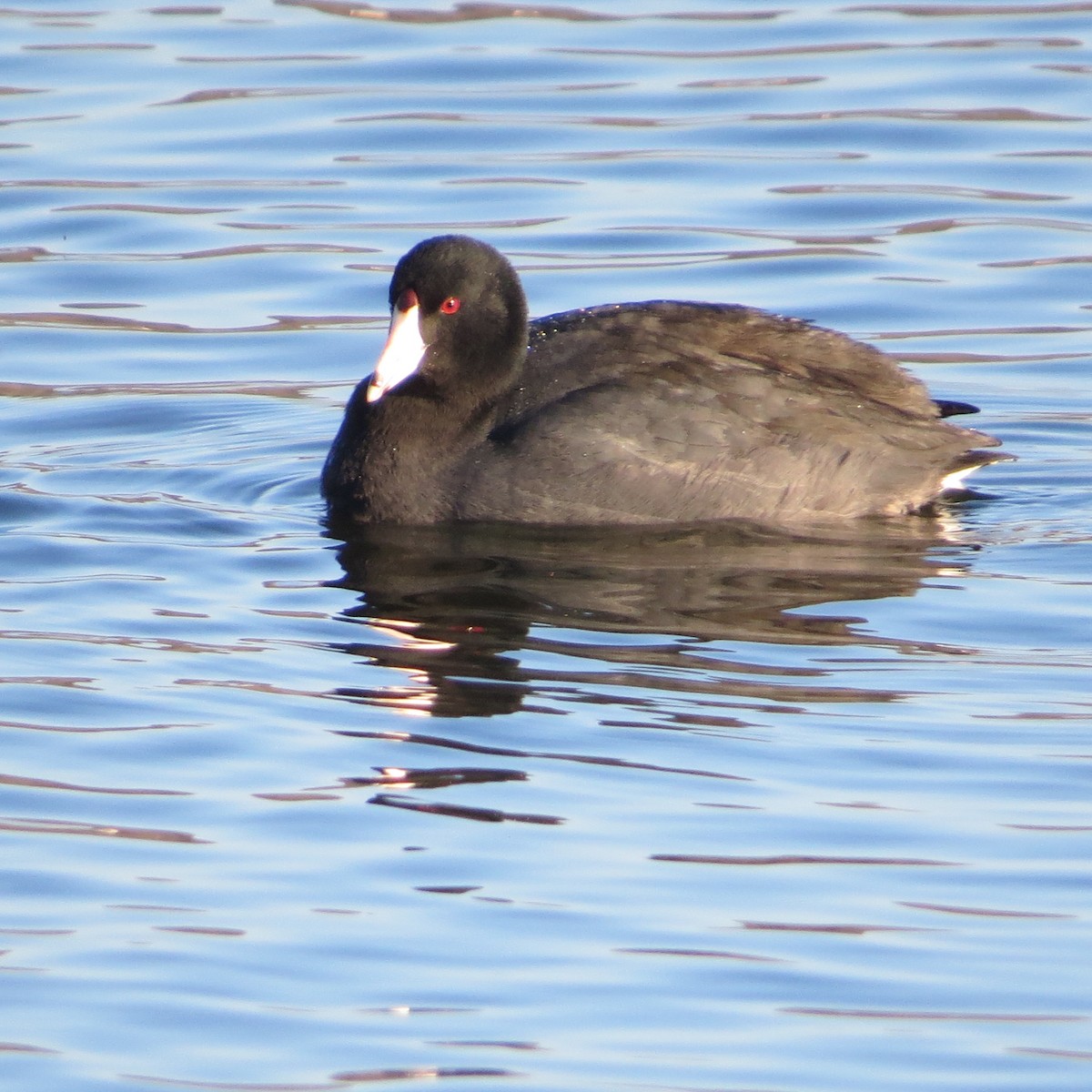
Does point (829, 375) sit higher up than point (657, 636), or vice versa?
point (829, 375)

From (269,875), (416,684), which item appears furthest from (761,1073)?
(416,684)

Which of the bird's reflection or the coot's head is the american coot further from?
the bird's reflection

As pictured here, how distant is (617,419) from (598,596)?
912 mm

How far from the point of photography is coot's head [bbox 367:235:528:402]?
30.1 ft

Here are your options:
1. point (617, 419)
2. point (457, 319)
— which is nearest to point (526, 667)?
point (617, 419)

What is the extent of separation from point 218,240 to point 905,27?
21.4ft

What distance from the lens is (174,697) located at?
7191mm

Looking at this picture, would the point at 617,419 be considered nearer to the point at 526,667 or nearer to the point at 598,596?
the point at 598,596

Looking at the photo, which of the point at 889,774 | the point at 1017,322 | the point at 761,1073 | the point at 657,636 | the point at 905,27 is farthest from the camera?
the point at 905,27

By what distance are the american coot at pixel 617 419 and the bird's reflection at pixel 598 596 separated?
0.45 ft

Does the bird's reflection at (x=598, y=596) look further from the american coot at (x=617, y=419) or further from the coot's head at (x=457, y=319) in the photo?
the coot's head at (x=457, y=319)

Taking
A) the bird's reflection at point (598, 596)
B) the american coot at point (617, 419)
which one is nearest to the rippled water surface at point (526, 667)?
the bird's reflection at point (598, 596)

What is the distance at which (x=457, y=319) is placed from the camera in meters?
9.26

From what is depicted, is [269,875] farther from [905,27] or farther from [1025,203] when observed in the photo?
[905,27]
